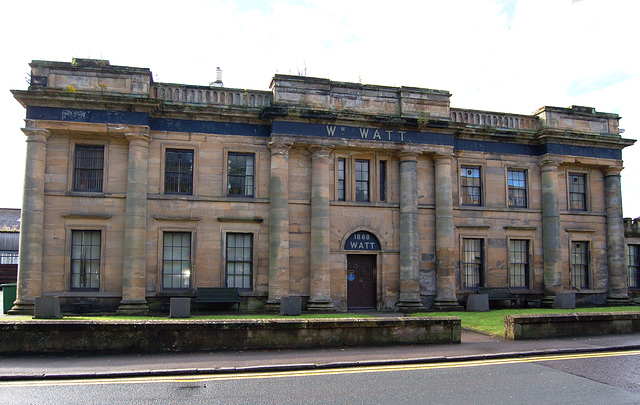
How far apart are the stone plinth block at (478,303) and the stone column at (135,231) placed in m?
13.1

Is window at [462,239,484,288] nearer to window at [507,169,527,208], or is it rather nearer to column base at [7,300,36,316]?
window at [507,169,527,208]

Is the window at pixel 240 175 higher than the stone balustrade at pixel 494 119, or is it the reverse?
the stone balustrade at pixel 494 119

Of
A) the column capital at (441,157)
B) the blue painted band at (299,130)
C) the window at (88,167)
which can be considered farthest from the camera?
the column capital at (441,157)

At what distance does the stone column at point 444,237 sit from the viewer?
21.2 m

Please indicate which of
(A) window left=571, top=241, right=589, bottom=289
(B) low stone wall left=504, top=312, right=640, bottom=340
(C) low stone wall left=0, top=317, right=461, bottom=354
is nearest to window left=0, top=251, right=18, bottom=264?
(C) low stone wall left=0, top=317, right=461, bottom=354

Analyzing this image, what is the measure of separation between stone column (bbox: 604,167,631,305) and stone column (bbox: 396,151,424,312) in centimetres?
1053

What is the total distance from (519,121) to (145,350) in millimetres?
20315

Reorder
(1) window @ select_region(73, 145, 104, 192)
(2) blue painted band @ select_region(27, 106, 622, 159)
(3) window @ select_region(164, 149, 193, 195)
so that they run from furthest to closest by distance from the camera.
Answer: (3) window @ select_region(164, 149, 193, 195) → (1) window @ select_region(73, 145, 104, 192) → (2) blue painted band @ select_region(27, 106, 622, 159)

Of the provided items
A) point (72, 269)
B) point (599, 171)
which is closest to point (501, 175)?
point (599, 171)

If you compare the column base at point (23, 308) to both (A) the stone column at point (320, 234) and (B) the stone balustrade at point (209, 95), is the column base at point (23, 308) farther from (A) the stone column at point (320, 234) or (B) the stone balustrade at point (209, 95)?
(A) the stone column at point (320, 234)

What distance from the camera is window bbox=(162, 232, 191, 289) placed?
19.4m

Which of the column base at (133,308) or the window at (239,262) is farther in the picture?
the window at (239,262)

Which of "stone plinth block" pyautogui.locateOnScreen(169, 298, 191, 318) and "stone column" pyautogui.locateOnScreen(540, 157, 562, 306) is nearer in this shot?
"stone plinth block" pyautogui.locateOnScreen(169, 298, 191, 318)

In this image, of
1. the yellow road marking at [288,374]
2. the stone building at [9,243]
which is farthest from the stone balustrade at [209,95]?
the stone building at [9,243]
